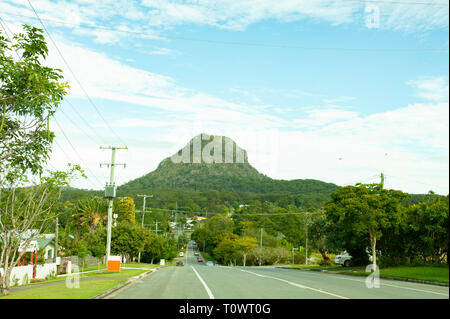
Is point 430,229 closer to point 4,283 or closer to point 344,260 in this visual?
point 344,260

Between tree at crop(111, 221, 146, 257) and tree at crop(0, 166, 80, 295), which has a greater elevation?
tree at crop(0, 166, 80, 295)

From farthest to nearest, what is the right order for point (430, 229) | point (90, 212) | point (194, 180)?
point (194, 180)
point (90, 212)
point (430, 229)

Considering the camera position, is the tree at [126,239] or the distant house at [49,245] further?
the tree at [126,239]

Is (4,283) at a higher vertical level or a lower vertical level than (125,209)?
lower

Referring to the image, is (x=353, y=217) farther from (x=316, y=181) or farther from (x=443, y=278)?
(x=316, y=181)

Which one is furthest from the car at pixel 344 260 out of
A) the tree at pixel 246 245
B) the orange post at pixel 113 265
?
the tree at pixel 246 245

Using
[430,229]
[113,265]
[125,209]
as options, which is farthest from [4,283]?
[125,209]

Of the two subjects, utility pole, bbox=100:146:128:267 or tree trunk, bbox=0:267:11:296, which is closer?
tree trunk, bbox=0:267:11:296

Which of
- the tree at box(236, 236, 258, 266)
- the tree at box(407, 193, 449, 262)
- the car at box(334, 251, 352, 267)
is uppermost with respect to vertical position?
the tree at box(407, 193, 449, 262)

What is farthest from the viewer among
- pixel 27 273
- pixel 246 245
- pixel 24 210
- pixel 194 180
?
pixel 194 180

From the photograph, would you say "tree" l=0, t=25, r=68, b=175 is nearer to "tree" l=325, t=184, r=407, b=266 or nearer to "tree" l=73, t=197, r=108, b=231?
"tree" l=325, t=184, r=407, b=266

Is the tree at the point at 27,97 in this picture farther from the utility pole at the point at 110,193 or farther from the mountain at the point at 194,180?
the mountain at the point at 194,180

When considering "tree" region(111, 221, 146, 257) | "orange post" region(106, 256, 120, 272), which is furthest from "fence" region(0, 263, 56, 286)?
"tree" region(111, 221, 146, 257)

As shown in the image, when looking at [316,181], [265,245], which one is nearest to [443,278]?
[265,245]
